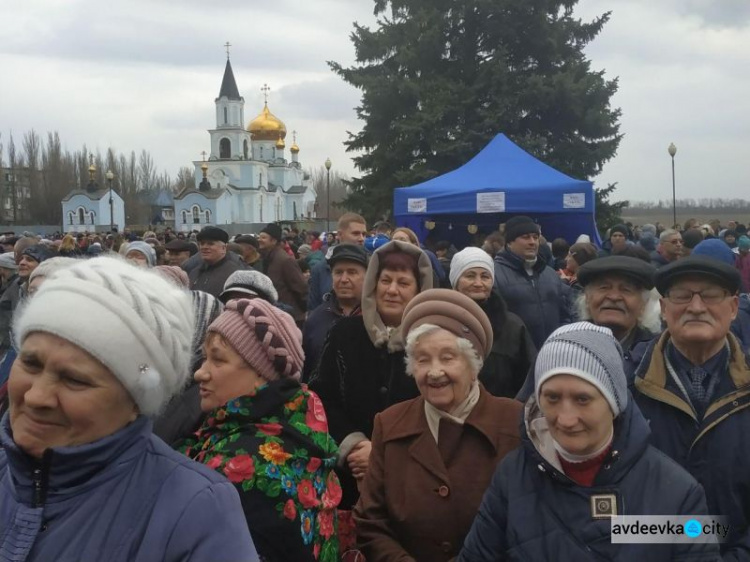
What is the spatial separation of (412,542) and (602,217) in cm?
2447

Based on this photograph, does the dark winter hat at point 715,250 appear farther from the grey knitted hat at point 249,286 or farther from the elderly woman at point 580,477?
the elderly woman at point 580,477

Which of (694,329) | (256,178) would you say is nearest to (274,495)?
(694,329)

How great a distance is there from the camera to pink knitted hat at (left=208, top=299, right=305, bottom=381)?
8.79 ft

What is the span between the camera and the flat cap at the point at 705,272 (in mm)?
2896

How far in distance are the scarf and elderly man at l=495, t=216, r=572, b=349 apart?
3107 mm

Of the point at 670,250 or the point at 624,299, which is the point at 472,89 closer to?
the point at 670,250

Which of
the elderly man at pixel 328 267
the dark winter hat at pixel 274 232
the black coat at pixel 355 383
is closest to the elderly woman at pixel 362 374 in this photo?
the black coat at pixel 355 383

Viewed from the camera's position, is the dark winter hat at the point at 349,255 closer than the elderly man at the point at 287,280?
Yes

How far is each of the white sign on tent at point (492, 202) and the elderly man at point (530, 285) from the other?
21.8 ft

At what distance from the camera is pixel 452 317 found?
3.13 meters

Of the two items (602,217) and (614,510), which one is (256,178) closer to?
(602,217)

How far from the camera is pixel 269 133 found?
305ft

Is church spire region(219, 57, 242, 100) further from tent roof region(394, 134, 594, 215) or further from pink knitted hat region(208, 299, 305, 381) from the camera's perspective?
pink knitted hat region(208, 299, 305, 381)

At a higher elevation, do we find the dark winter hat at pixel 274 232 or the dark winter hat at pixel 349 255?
the dark winter hat at pixel 274 232
